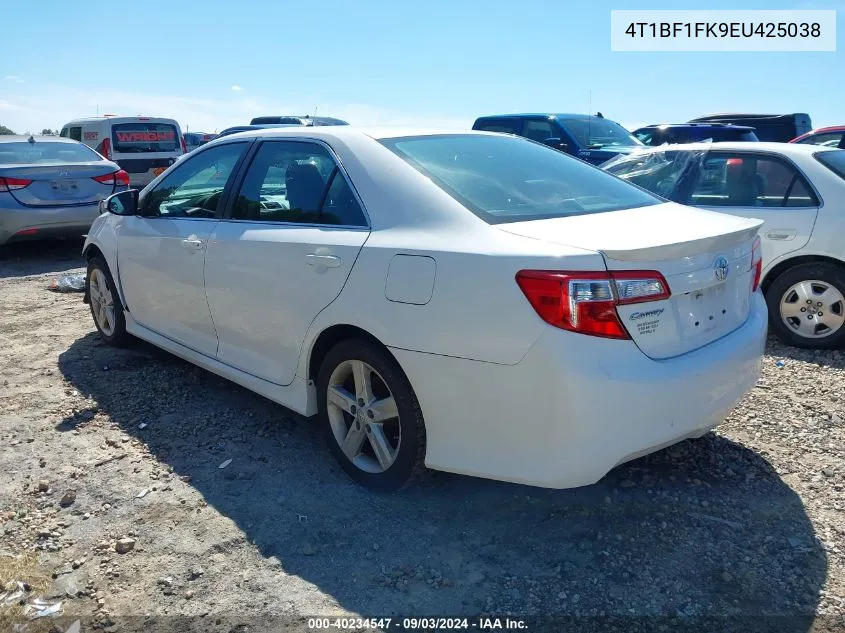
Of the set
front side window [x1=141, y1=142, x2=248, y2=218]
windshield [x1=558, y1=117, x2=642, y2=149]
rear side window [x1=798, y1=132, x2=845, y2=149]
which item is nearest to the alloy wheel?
front side window [x1=141, y1=142, x2=248, y2=218]

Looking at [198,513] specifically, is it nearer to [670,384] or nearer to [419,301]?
[419,301]

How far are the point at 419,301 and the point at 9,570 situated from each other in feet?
6.25

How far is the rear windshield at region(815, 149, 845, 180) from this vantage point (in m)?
5.34

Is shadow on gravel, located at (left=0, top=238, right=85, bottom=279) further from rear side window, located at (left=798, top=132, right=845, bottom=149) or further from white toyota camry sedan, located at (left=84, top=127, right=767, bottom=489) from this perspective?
rear side window, located at (left=798, top=132, right=845, bottom=149)

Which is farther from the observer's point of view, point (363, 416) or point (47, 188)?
point (47, 188)

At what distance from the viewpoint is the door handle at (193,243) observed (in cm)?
402

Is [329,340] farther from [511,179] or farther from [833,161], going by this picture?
[833,161]

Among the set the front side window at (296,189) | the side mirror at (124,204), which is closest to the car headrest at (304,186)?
the front side window at (296,189)

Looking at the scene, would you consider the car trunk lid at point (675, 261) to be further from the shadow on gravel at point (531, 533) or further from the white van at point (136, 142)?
the white van at point (136, 142)

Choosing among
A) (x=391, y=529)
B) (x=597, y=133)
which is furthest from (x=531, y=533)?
(x=597, y=133)

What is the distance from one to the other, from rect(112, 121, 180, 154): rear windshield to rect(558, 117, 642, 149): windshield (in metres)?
7.80

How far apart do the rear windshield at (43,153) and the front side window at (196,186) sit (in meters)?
5.38

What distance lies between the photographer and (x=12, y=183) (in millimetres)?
8492

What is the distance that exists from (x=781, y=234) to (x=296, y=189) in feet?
11.9
